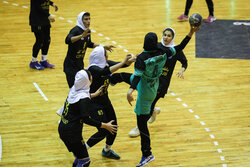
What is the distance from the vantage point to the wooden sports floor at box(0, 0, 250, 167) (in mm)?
7438

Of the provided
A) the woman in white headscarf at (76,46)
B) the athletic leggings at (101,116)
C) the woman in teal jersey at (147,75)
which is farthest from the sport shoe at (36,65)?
the woman in teal jersey at (147,75)

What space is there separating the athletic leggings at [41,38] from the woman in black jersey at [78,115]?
4.16 metres

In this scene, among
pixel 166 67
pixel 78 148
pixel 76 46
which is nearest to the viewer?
pixel 78 148

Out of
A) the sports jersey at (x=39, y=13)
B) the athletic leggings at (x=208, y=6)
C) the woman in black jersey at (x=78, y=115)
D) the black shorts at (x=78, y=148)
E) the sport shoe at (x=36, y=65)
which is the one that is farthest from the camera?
the athletic leggings at (x=208, y=6)

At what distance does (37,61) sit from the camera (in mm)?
10352

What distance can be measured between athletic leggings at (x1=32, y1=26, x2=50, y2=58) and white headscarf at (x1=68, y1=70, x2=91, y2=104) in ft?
13.8

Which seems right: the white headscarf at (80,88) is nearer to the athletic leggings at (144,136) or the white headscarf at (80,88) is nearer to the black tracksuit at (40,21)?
→ the athletic leggings at (144,136)

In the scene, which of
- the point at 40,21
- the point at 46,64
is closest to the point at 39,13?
the point at 40,21

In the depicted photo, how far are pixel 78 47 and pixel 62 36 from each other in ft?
12.7

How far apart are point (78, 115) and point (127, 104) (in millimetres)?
2993

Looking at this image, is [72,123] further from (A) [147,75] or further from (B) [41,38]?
(B) [41,38]

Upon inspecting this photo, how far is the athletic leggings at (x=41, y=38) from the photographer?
995cm

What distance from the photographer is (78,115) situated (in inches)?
242

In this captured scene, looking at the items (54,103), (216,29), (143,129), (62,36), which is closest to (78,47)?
(54,103)
